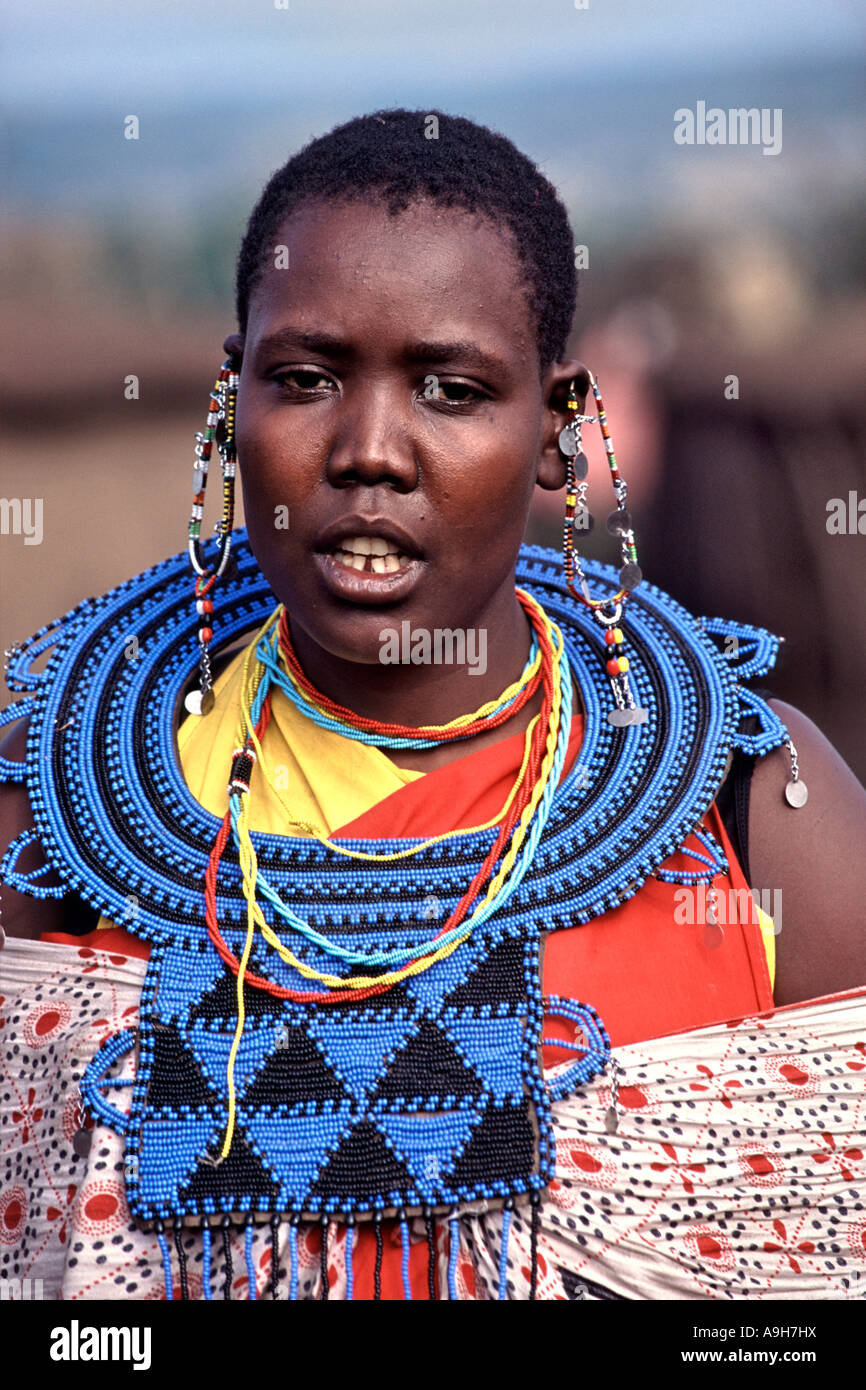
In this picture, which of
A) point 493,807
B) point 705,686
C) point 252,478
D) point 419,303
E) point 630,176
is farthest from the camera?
point 630,176

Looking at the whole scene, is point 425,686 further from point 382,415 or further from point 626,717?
point 382,415

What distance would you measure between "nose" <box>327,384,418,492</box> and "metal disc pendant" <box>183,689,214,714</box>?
2.04ft

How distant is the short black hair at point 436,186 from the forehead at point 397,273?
3cm

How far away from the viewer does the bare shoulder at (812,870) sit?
2.04m

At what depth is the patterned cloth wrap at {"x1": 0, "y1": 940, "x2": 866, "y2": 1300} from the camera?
1754 mm

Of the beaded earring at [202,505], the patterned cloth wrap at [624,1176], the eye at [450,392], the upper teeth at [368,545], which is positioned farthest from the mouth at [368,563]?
the patterned cloth wrap at [624,1176]

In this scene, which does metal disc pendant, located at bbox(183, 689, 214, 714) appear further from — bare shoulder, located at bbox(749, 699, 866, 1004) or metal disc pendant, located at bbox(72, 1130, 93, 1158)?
bare shoulder, located at bbox(749, 699, 866, 1004)

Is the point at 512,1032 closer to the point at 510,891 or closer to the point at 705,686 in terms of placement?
the point at 510,891

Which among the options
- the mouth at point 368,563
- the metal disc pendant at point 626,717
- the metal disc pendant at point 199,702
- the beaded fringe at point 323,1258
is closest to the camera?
the beaded fringe at point 323,1258

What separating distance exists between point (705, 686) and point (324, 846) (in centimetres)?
73

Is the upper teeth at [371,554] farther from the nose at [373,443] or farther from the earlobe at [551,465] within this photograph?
the earlobe at [551,465]

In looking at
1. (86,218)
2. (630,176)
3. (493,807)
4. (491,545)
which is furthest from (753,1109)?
(86,218)

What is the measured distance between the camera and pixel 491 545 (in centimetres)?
191

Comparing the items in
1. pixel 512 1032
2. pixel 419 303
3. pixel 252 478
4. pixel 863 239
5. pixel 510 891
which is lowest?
pixel 512 1032
